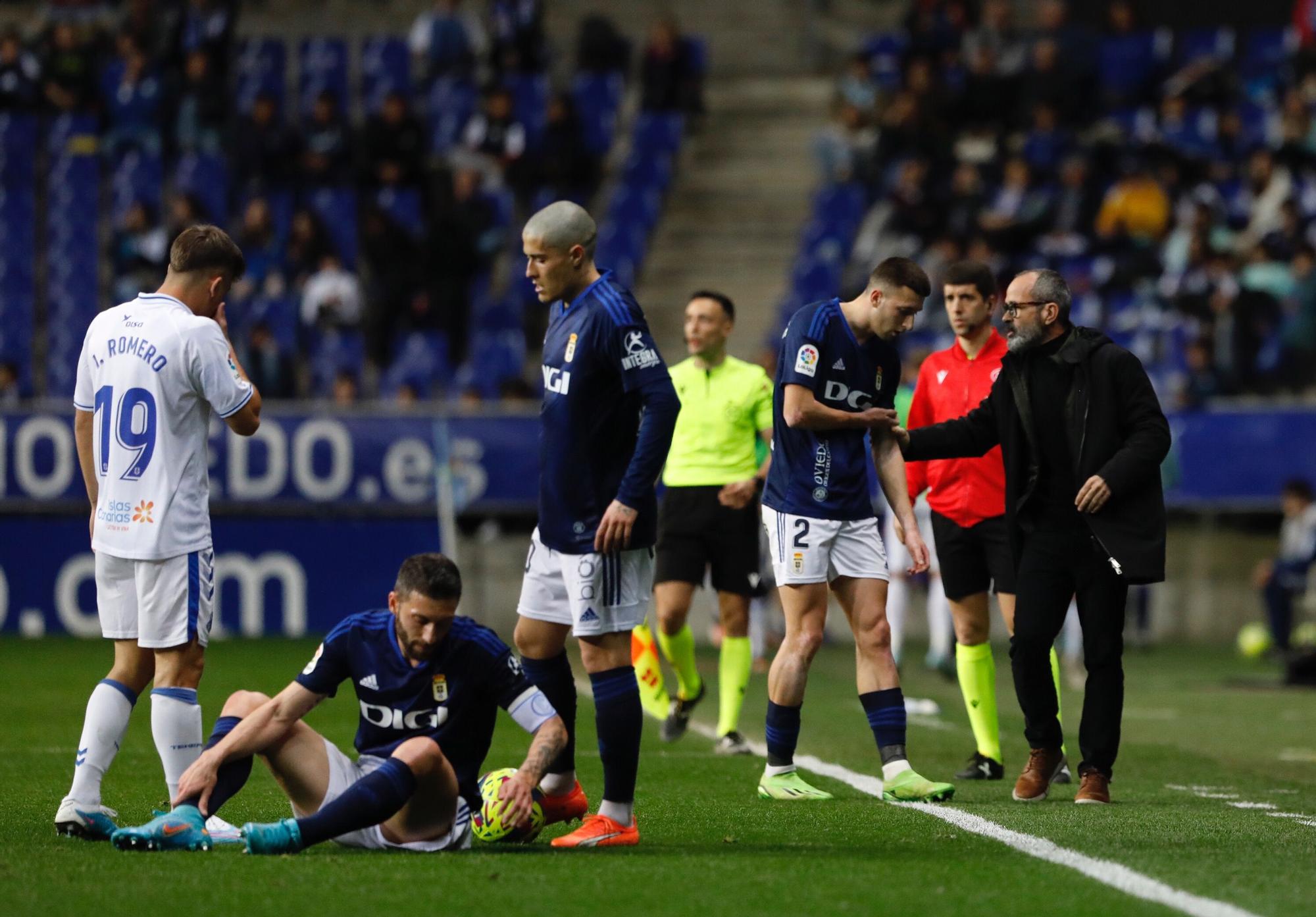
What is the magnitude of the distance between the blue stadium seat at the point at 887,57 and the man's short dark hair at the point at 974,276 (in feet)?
50.7

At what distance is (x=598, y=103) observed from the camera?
24.3m

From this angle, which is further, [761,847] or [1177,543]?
[1177,543]

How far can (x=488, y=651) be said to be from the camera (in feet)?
19.7

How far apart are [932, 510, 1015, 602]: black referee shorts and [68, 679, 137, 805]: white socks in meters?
3.83

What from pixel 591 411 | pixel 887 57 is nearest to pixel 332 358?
pixel 887 57

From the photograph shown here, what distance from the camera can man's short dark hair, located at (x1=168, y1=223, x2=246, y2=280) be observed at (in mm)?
6633

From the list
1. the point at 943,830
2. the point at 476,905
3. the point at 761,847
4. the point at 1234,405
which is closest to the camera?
the point at 476,905

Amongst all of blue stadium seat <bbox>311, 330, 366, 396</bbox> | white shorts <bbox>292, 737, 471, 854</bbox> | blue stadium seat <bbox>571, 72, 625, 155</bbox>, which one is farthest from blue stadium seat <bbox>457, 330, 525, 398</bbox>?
white shorts <bbox>292, 737, 471, 854</bbox>

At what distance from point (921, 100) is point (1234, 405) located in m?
6.19

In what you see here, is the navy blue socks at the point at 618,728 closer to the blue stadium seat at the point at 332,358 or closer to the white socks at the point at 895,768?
the white socks at the point at 895,768

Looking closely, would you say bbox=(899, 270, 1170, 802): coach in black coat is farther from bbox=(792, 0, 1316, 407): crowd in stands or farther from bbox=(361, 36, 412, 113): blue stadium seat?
bbox=(361, 36, 412, 113): blue stadium seat

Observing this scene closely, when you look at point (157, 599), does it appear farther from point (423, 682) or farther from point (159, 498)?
point (423, 682)

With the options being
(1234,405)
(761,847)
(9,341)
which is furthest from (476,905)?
(9,341)

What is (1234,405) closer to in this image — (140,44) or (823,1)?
(823,1)
